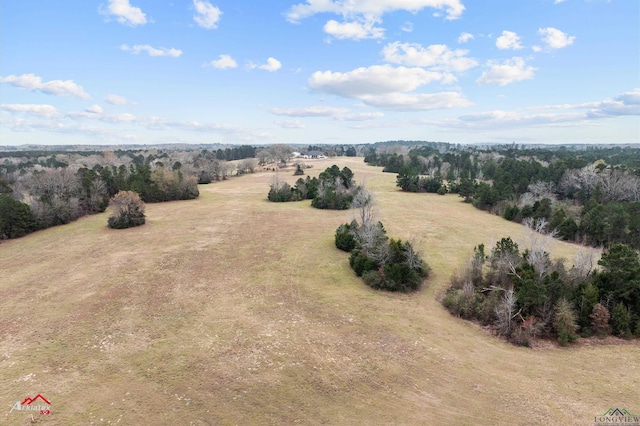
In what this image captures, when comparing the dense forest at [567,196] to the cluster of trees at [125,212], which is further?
the cluster of trees at [125,212]

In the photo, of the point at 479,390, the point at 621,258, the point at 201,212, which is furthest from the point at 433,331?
the point at 201,212

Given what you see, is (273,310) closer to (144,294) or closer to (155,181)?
(144,294)

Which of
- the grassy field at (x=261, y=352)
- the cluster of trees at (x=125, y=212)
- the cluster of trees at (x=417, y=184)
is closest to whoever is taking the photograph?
the grassy field at (x=261, y=352)

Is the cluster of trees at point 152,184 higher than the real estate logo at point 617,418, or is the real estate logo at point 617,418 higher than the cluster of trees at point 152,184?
the cluster of trees at point 152,184

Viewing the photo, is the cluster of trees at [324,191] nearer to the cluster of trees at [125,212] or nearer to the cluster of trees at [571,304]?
the cluster of trees at [125,212]

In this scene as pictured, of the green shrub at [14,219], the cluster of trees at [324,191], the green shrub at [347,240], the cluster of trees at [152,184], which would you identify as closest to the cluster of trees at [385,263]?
the green shrub at [347,240]

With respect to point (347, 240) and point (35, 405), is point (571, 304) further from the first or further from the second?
point (35, 405)

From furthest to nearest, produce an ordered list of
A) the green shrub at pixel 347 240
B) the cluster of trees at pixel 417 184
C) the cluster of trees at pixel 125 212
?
1. the cluster of trees at pixel 417 184
2. the cluster of trees at pixel 125 212
3. the green shrub at pixel 347 240
